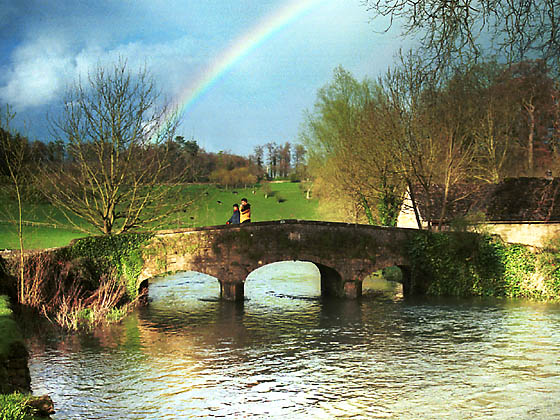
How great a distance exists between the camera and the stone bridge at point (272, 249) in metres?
25.5

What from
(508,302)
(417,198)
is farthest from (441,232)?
(417,198)

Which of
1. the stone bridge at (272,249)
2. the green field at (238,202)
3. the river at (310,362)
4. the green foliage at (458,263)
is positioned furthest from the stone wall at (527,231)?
the green field at (238,202)

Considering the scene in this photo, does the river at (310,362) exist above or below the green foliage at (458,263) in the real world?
below

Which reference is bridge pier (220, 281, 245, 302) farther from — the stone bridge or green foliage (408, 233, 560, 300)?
green foliage (408, 233, 560, 300)

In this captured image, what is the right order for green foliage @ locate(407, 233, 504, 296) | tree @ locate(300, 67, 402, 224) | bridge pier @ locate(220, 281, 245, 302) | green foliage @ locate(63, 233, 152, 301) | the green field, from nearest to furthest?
green foliage @ locate(63, 233, 152, 301) < bridge pier @ locate(220, 281, 245, 302) < green foliage @ locate(407, 233, 504, 296) < tree @ locate(300, 67, 402, 224) < the green field

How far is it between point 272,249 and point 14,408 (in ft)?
65.0

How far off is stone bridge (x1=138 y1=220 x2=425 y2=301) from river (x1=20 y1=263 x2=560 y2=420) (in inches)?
59.7

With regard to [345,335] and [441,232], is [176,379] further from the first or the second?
[441,232]

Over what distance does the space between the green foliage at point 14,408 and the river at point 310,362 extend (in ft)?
17.0

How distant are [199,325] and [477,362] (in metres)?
10.3

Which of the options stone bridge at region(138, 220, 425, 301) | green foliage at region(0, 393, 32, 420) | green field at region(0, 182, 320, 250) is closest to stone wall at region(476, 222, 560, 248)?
stone bridge at region(138, 220, 425, 301)

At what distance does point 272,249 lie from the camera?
2620 cm

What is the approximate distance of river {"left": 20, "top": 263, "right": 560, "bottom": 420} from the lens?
42.0ft

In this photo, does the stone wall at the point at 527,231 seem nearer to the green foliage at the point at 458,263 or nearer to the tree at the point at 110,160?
the green foliage at the point at 458,263
